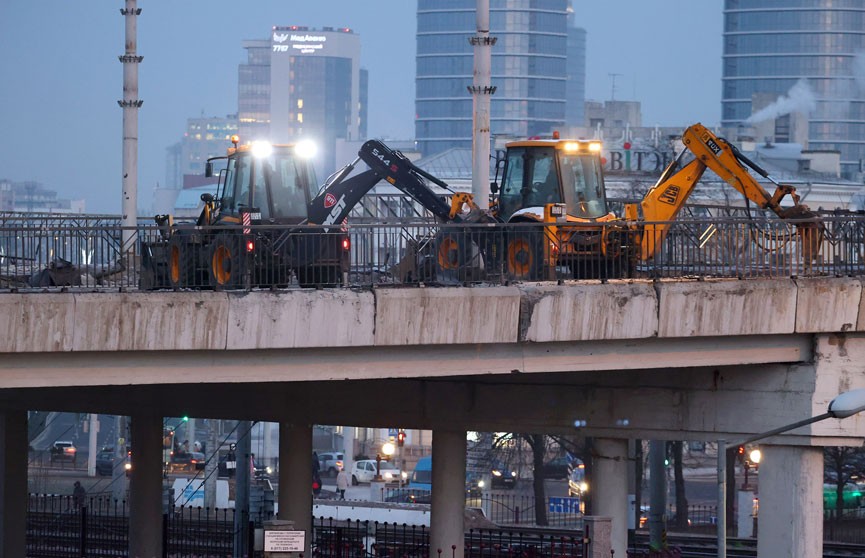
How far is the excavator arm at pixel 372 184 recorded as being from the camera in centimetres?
3112

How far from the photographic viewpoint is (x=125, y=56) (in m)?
28.8

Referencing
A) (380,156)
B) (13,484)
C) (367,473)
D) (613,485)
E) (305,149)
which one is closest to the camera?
(613,485)

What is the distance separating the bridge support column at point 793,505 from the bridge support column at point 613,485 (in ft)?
10.6

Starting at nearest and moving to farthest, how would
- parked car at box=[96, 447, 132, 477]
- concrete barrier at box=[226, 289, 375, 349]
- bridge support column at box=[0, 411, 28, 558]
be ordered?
concrete barrier at box=[226, 289, 375, 349] → bridge support column at box=[0, 411, 28, 558] → parked car at box=[96, 447, 132, 477]

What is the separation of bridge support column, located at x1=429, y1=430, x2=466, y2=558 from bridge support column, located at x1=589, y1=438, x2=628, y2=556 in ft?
10.2

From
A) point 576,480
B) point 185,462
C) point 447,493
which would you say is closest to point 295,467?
point 447,493

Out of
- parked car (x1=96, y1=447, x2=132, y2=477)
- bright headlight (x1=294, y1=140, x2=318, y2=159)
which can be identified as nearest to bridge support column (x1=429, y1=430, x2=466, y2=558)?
bright headlight (x1=294, y1=140, x2=318, y2=159)

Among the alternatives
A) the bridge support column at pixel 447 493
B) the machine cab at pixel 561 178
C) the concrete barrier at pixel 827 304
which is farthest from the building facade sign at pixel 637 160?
the concrete barrier at pixel 827 304

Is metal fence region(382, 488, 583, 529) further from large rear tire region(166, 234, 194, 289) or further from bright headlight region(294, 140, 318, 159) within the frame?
large rear tire region(166, 234, 194, 289)

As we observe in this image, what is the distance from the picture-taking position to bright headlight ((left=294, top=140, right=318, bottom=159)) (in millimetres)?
28141

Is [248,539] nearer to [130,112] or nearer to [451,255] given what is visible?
[130,112]

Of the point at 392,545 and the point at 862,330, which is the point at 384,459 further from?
the point at 862,330

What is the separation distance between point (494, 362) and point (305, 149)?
23.0 ft

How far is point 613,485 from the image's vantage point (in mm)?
28000
